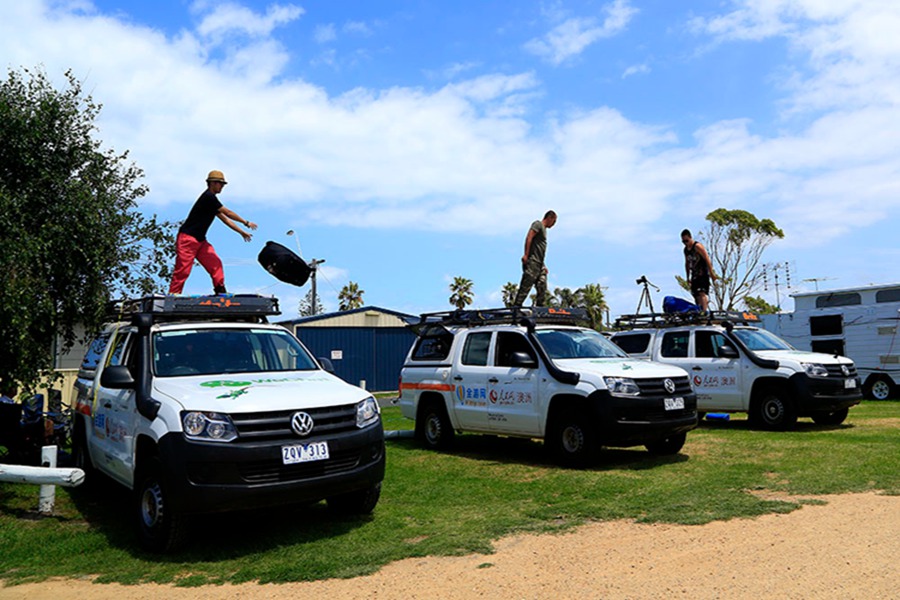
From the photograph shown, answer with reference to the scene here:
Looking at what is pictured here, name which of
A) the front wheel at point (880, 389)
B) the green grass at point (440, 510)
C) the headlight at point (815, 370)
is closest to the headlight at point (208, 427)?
the green grass at point (440, 510)

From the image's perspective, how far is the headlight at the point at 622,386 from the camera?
8836 mm

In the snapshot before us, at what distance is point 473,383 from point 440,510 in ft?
11.9

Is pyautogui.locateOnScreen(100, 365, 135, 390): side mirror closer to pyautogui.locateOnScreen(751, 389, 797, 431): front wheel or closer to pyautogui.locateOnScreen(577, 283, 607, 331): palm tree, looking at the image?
pyautogui.locateOnScreen(751, 389, 797, 431): front wheel

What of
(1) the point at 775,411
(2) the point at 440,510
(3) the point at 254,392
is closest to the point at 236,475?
(3) the point at 254,392

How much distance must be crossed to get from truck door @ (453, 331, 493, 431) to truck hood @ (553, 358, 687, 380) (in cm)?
129

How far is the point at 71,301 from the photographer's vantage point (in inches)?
357

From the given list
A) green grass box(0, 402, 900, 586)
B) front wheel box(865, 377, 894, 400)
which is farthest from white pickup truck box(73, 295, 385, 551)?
front wheel box(865, 377, 894, 400)

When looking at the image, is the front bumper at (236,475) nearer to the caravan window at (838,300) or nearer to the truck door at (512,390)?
the truck door at (512,390)

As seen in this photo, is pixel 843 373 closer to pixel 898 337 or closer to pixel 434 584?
pixel 898 337

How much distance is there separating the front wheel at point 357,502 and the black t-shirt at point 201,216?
395 cm

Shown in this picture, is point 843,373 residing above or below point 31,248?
below

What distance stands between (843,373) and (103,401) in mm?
11402

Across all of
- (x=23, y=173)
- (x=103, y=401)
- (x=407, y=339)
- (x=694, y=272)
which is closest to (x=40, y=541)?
(x=103, y=401)

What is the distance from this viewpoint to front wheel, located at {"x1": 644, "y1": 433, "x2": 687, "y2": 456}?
993 centimetres
